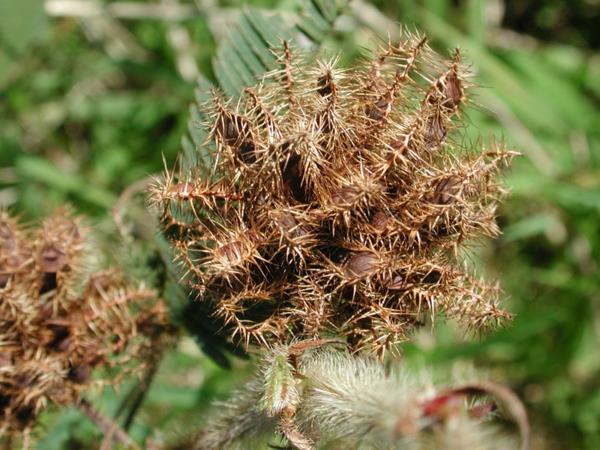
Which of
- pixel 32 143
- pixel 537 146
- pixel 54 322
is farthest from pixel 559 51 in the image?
pixel 54 322

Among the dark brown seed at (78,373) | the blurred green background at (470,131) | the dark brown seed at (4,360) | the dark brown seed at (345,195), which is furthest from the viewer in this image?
the blurred green background at (470,131)

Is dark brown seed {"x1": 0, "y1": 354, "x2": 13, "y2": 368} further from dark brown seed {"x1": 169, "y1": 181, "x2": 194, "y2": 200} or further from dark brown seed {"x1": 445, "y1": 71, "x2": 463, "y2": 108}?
dark brown seed {"x1": 445, "y1": 71, "x2": 463, "y2": 108}

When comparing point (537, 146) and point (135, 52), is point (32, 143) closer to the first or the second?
point (135, 52)

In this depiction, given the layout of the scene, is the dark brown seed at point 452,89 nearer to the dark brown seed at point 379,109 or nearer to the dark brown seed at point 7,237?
the dark brown seed at point 379,109

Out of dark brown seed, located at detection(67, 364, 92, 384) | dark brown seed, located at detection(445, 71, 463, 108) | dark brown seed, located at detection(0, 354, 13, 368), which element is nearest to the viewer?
dark brown seed, located at detection(445, 71, 463, 108)

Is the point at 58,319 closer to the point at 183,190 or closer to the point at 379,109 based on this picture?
the point at 183,190

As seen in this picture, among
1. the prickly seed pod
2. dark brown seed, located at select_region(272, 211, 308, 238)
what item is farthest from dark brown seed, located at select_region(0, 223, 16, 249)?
dark brown seed, located at select_region(272, 211, 308, 238)

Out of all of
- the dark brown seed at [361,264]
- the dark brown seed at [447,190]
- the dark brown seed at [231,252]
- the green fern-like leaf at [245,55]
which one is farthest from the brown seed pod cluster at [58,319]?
the dark brown seed at [447,190]
